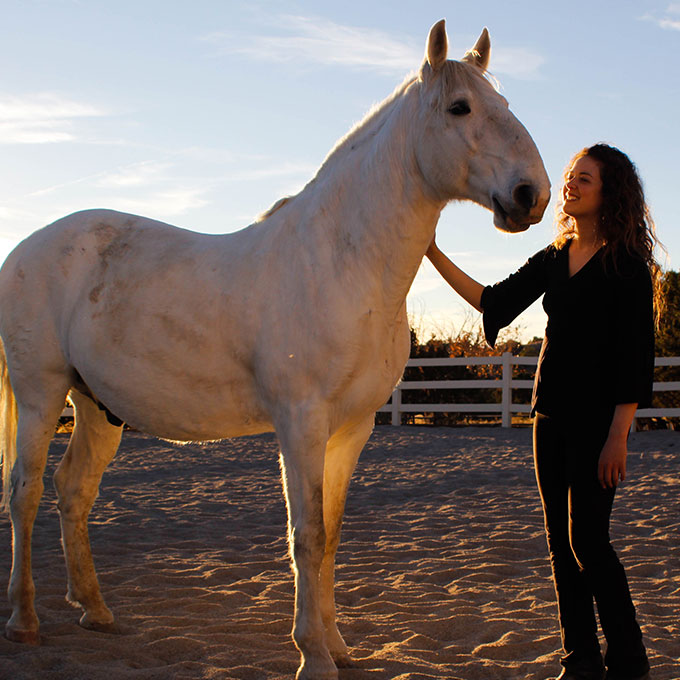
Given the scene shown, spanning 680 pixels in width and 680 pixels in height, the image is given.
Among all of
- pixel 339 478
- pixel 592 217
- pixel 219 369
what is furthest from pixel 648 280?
pixel 219 369

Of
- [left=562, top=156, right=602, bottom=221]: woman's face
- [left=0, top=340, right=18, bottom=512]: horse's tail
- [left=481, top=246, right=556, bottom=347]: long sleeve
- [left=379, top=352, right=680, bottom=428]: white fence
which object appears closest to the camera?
[left=562, top=156, right=602, bottom=221]: woman's face

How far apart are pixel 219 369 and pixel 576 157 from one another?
1.62 metres

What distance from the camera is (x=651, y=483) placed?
26.4ft

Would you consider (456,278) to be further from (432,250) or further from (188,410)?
(188,410)

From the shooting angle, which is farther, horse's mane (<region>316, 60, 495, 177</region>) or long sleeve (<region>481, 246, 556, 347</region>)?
long sleeve (<region>481, 246, 556, 347</region>)

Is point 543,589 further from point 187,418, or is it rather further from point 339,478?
point 187,418

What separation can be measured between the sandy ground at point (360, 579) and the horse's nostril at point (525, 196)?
1.83 metres

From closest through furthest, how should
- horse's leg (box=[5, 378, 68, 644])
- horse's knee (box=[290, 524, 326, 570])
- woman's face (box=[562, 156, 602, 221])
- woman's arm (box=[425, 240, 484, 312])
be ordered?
woman's face (box=[562, 156, 602, 221]) → horse's knee (box=[290, 524, 326, 570]) → woman's arm (box=[425, 240, 484, 312]) → horse's leg (box=[5, 378, 68, 644])

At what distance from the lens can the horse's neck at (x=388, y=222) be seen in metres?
2.95

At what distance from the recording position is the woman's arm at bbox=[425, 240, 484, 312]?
3.29 m

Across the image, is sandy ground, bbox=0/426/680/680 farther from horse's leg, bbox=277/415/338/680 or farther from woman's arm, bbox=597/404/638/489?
woman's arm, bbox=597/404/638/489

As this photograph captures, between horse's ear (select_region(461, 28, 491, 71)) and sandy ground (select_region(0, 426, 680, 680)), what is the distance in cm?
241

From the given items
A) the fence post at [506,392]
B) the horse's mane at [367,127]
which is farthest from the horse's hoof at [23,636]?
the fence post at [506,392]

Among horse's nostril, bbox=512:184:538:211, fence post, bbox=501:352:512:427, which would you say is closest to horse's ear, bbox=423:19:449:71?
horse's nostril, bbox=512:184:538:211
